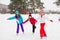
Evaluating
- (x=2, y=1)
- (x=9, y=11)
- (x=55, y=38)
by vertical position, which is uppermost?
(x=55, y=38)

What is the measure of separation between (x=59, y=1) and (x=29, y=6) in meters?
2.83

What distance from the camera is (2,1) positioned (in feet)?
42.5

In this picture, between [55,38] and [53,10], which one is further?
[53,10]

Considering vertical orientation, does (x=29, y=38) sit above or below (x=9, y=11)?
above

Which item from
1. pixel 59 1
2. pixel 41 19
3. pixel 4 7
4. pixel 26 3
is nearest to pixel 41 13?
pixel 41 19

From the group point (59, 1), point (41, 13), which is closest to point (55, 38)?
point (41, 13)

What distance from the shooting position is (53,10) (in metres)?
12.7

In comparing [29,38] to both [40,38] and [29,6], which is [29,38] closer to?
[40,38]

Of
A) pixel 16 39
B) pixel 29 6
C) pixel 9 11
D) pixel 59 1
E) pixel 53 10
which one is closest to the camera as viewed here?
pixel 16 39

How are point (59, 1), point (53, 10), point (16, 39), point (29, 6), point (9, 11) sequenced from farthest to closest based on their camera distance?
point (59, 1) < point (29, 6) < point (9, 11) < point (53, 10) < point (16, 39)

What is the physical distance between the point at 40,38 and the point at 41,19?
1.26 ft

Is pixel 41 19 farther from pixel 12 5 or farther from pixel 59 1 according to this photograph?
pixel 59 1

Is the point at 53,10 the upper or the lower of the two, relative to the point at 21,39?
lower

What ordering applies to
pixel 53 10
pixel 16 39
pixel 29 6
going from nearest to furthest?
pixel 16 39, pixel 53 10, pixel 29 6
